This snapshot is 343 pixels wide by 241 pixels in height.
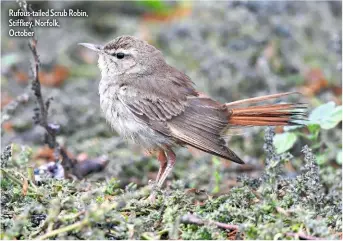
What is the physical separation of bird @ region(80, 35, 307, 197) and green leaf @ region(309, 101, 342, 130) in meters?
0.09

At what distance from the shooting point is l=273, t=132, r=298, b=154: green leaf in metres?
4.36

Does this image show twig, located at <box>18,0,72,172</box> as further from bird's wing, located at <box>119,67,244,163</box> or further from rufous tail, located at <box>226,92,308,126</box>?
rufous tail, located at <box>226,92,308,126</box>

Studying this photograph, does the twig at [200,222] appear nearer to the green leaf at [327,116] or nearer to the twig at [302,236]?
the twig at [302,236]

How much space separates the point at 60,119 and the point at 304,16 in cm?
389

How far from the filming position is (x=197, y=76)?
7.44m

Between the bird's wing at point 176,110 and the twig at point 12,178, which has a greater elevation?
the bird's wing at point 176,110

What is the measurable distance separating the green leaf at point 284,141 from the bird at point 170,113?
5.3 inches

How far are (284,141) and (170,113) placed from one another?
2.86 ft

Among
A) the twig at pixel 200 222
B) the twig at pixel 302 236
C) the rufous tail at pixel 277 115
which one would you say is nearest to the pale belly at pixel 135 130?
the rufous tail at pixel 277 115

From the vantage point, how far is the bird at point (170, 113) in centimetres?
441

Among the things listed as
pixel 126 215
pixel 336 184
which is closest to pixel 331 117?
pixel 336 184

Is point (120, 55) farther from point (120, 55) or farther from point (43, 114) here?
point (43, 114)

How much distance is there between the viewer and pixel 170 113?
4645 millimetres

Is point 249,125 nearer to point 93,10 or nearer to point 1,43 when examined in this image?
point 1,43
